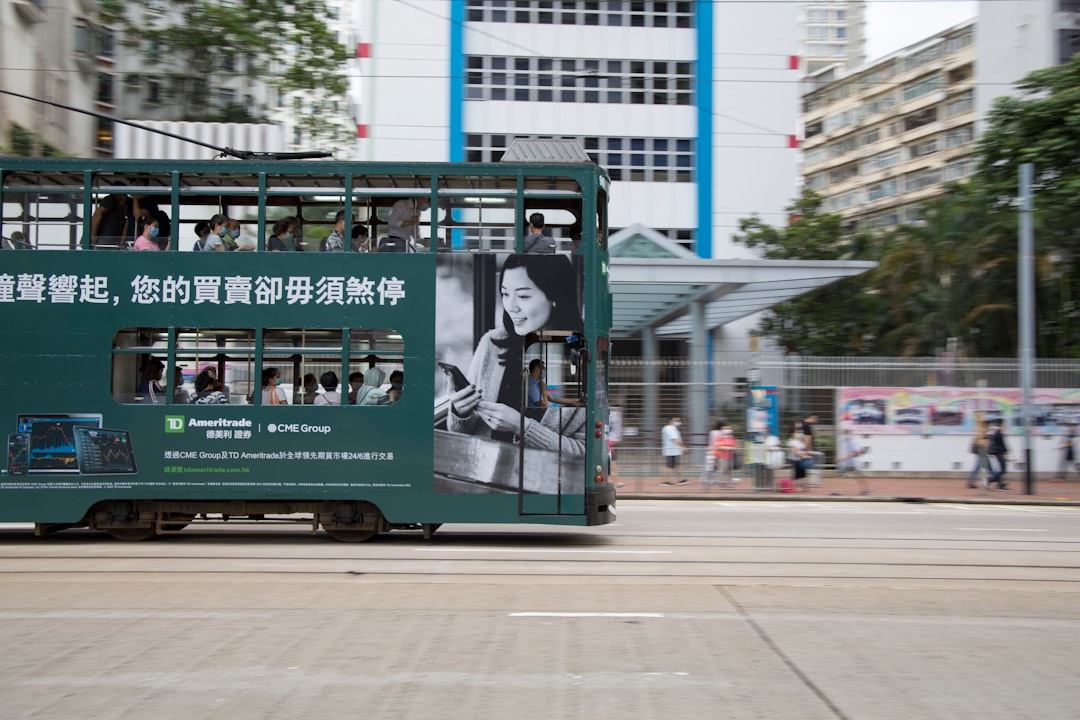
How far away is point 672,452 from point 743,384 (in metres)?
2.23

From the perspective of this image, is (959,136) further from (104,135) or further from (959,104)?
(104,135)

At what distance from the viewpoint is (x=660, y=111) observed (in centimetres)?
3378

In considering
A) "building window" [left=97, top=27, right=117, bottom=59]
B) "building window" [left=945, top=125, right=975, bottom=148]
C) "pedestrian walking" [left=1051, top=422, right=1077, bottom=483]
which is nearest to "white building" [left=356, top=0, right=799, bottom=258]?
"building window" [left=97, top=27, right=117, bottom=59]

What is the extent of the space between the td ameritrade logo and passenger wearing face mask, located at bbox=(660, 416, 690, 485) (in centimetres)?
1233

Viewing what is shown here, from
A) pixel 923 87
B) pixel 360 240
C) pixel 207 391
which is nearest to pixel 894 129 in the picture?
pixel 923 87

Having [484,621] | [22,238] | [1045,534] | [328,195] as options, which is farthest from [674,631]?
[1045,534]

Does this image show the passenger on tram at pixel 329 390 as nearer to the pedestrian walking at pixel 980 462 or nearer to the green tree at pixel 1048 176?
the pedestrian walking at pixel 980 462

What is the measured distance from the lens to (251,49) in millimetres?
31359

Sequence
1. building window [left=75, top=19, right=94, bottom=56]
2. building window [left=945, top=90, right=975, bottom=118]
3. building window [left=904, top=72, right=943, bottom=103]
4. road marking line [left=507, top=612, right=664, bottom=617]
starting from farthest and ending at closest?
building window [left=904, top=72, right=943, bottom=103], building window [left=945, top=90, right=975, bottom=118], building window [left=75, top=19, right=94, bottom=56], road marking line [left=507, top=612, right=664, bottom=617]

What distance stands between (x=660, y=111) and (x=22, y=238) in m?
25.8

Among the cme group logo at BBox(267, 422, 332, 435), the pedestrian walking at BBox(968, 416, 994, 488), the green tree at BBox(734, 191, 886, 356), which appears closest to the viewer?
the cme group logo at BBox(267, 422, 332, 435)

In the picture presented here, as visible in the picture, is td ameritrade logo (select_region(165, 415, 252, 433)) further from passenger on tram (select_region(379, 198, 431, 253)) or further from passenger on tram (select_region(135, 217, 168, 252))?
passenger on tram (select_region(379, 198, 431, 253))

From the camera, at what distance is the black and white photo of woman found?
35.8 feet

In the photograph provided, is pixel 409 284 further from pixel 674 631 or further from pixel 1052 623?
pixel 1052 623
